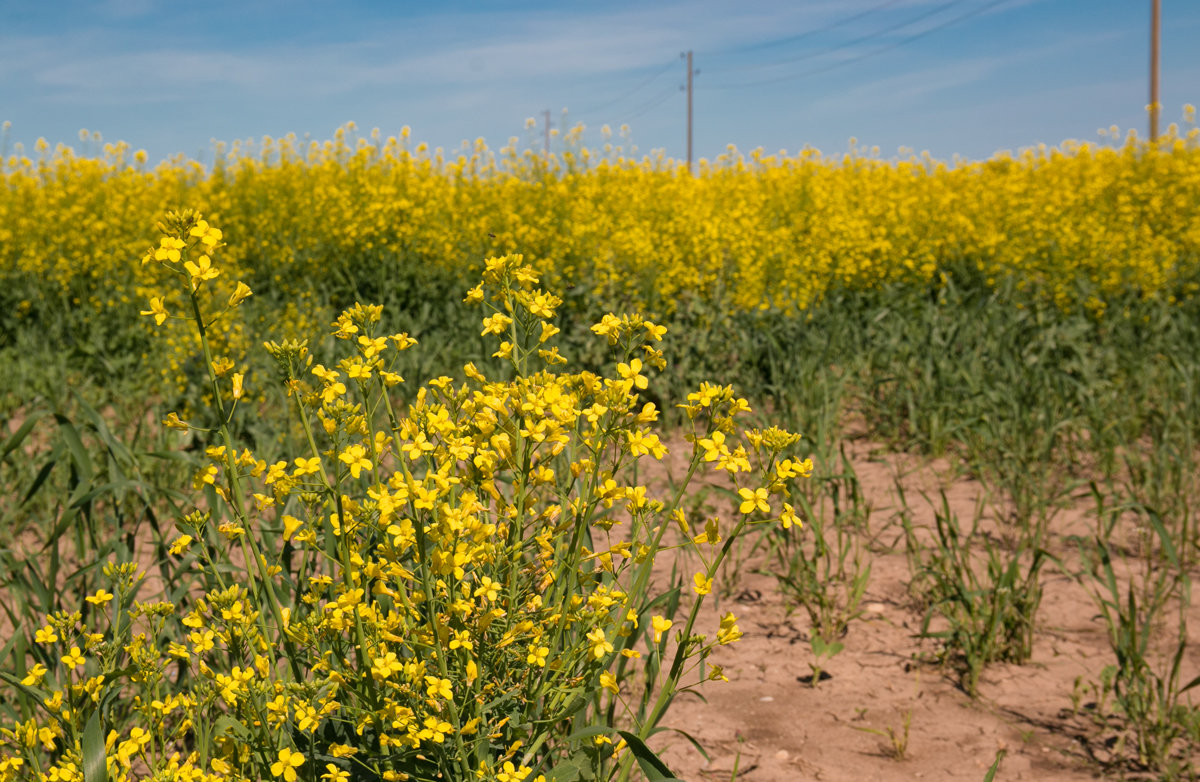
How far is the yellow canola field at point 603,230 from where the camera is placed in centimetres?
642

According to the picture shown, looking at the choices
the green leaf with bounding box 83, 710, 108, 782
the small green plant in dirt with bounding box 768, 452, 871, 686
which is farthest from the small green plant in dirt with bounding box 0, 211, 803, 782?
the small green plant in dirt with bounding box 768, 452, 871, 686

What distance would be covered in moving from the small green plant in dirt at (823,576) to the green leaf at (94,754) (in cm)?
180

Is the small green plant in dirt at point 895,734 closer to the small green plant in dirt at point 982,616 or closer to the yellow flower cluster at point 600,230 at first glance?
the small green plant in dirt at point 982,616

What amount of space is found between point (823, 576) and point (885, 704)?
732mm

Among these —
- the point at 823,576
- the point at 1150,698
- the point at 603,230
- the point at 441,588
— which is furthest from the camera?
the point at 603,230

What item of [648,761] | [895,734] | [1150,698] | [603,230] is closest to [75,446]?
[648,761]

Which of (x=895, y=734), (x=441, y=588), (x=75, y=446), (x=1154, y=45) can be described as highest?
(x=1154, y=45)

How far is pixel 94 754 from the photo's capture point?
146 centimetres

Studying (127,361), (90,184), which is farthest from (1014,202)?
(90,184)

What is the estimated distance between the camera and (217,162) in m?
9.79

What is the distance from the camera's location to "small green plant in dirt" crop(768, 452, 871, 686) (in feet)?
9.43

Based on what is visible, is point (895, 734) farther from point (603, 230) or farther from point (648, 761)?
point (603, 230)

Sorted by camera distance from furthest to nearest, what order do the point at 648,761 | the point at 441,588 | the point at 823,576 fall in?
the point at 823,576, the point at 441,588, the point at 648,761

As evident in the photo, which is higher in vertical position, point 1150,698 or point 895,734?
point 1150,698
